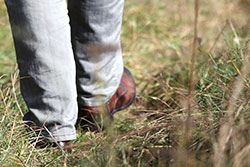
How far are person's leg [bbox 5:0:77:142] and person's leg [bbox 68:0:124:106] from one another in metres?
0.11

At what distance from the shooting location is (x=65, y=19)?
1137mm

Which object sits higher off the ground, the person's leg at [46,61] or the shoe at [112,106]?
the person's leg at [46,61]

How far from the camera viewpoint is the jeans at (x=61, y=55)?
1.09 metres

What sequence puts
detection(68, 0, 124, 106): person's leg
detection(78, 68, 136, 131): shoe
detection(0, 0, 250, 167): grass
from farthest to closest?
detection(78, 68, 136, 131): shoe, detection(68, 0, 124, 106): person's leg, detection(0, 0, 250, 167): grass

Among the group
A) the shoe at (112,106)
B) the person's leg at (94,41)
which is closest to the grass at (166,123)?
the shoe at (112,106)

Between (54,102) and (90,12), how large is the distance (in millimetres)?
361

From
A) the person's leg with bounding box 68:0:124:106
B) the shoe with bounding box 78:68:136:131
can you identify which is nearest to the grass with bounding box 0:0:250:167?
the shoe with bounding box 78:68:136:131

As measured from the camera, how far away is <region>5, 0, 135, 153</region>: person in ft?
3.58

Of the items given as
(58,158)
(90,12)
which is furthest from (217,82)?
(58,158)

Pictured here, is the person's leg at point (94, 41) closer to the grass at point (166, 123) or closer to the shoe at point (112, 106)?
the shoe at point (112, 106)

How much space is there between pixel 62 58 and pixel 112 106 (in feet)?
1.57

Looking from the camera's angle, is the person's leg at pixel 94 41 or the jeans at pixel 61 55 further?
the person's leg at pixel 94 41

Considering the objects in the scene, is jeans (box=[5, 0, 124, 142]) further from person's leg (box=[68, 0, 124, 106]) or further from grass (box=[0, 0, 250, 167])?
grass (box=[0, 0, 250, 167])

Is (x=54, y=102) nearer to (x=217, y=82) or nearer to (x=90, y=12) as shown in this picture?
(x=90, y=12)
